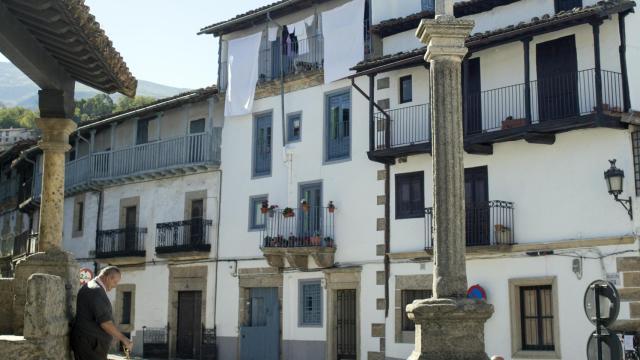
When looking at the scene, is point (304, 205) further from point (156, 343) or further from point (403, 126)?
point (156, 343)

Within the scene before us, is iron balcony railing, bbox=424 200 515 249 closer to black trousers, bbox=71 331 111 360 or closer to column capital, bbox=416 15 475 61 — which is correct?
column capital, bbox=416 15 475 61

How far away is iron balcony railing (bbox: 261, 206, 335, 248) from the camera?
77.3ft

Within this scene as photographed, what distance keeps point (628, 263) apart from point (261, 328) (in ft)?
37.3

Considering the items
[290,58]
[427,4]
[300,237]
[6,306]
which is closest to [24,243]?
[290,58]

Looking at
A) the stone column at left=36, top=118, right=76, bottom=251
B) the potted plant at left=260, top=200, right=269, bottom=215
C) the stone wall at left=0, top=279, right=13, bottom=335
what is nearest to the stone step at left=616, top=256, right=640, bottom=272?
the potted plant at left=260, top=200, right=269, bottom=215

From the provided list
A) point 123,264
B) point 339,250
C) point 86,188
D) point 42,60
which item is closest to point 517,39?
point 339,250

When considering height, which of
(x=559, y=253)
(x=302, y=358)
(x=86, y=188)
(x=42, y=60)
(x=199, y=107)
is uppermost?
(x=199, y=107)

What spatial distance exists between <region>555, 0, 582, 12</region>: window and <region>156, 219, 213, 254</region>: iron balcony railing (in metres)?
12.8

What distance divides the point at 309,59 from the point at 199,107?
18.0 ft

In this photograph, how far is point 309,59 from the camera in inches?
996

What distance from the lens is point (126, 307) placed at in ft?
101

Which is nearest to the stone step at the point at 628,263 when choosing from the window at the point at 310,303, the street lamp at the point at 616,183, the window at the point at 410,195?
the street lamp at the point at 616,183

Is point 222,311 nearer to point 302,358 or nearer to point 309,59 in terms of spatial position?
point 302,358

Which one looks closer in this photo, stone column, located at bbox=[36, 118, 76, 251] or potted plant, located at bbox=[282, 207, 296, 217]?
stone column, located at bbox=[36, 118, 76, 251]
